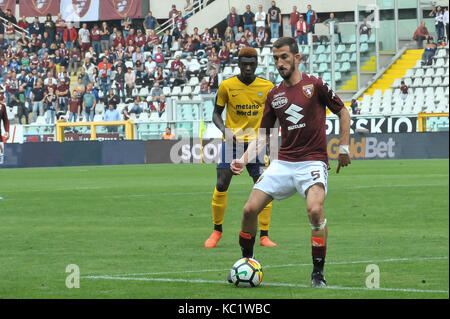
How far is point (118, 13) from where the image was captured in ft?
159

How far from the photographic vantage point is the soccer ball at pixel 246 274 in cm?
878

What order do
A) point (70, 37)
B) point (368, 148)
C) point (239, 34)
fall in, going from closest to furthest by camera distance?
1. point (368, 148)
2. point (239, 34)
3. point (70, 37)

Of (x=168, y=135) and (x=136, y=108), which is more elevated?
(x=136, y=108)

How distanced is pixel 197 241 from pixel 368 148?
2209 centimetres


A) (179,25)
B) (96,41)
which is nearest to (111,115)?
(96,41)

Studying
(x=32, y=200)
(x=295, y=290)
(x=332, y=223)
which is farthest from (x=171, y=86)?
(x=295, y=290)

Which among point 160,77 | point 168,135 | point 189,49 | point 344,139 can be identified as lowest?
point 168,135

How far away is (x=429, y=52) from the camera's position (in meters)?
40.0

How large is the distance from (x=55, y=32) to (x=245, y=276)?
40682 millimetres

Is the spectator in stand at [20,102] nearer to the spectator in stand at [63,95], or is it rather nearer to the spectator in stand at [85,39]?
the spectator in stand at [63,95]

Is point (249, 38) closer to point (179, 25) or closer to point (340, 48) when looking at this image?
point (340, 48)
